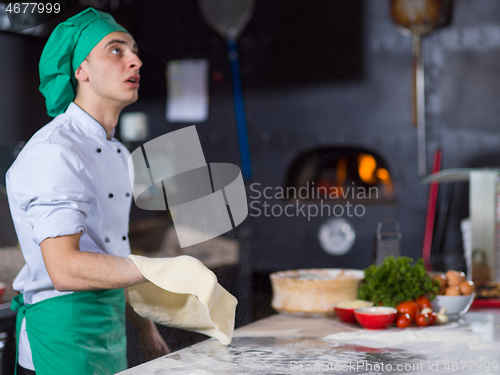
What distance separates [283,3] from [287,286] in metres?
3.20

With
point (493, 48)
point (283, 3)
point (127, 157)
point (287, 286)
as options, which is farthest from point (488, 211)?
point (283, 3)

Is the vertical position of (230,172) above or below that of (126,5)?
below

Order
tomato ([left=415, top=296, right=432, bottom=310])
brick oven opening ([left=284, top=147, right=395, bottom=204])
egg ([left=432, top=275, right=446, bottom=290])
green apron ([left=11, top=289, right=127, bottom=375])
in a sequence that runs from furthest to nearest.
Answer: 1. brick oven opening ([left=284, top=147, right=395, bottom=204])
2. egg ([left=432, top=275, right=446, bottom=290])
3. tomato ([left=415, top=296, right=432, bottom=310])
4. green apron ([left=11, top=289, right=127, bottom=375])

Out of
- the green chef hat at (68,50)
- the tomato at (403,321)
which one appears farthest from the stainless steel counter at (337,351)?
the green chef hat at (68,50)

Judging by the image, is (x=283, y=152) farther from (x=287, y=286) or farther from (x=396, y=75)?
(x=287, y=286)

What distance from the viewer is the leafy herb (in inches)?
58.8

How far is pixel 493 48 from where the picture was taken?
3520 millimetres

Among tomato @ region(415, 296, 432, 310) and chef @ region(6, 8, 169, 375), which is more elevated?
chef @ region(6, 8, 169, 375)

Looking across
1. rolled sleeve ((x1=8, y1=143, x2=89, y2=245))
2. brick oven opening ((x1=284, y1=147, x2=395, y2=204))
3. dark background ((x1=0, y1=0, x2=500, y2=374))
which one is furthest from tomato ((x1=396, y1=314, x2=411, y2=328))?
brick oven opening ((x1=284, y1=147, x2=395, y2=204))


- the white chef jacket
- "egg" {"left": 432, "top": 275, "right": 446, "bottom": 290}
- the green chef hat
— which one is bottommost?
"egg" {"left": 432, "top": 275, "right": 446, "bottom": 290}

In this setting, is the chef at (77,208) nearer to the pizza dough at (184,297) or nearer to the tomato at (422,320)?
the pizza dough at (184,297)

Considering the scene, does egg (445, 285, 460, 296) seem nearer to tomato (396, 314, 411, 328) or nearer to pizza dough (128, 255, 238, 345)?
tomato (396, 314, 411, 328)

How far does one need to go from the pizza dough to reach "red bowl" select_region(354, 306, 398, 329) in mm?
357

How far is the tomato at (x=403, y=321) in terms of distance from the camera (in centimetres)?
141
